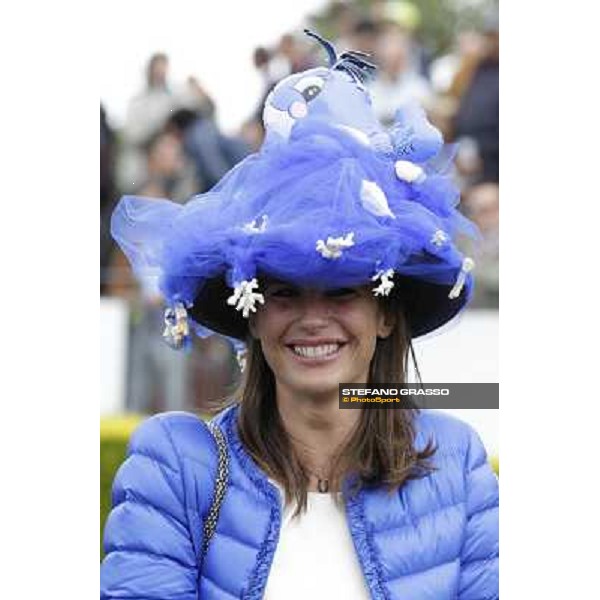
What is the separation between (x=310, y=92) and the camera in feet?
7.27

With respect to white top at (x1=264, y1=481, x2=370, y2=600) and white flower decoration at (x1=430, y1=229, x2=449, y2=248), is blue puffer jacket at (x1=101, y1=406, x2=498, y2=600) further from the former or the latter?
white flower decoration at (x1=430, y1=229, x2=449, y2=248)

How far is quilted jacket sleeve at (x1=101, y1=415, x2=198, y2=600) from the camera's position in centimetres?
211

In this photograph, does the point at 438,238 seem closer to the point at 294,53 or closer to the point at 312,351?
the point at 312,351

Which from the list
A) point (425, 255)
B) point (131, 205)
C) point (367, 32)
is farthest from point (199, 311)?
point (367, 32)

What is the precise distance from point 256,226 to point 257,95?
0.40 meters

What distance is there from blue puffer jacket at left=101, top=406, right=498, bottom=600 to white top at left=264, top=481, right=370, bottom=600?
0.02 m

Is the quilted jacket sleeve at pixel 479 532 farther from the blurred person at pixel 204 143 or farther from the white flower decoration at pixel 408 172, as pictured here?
the blurred person at pixel 204 143

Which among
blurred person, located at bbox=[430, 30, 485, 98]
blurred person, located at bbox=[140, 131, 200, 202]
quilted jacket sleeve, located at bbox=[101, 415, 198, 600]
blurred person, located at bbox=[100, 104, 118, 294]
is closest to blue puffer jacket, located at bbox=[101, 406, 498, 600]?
quilted jacket sleeve, located at bbox=[101, 415, 198, 600]

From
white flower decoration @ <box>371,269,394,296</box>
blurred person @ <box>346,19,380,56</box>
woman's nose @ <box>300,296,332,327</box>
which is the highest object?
blurred person @ <box>346,19,380,56</box>

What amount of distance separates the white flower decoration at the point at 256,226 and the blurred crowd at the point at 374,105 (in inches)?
9.7

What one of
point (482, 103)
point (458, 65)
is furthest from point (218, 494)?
point (458, 65)

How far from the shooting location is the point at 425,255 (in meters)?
2.17
